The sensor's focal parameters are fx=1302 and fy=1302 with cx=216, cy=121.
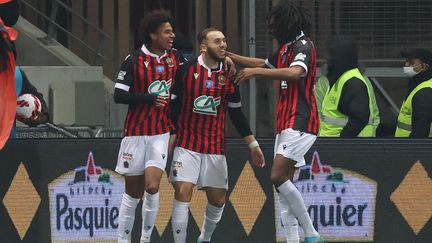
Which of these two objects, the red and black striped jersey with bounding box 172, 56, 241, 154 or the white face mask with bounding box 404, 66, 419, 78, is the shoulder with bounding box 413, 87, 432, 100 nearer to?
the white face mask with bounding box 404, 66, 419, 78

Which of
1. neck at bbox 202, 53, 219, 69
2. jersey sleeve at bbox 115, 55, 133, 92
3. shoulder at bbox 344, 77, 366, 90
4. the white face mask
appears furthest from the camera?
the white face mask

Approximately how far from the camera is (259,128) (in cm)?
1491

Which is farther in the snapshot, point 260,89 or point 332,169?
point 260,89

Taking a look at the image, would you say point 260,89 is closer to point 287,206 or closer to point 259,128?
point 259,128

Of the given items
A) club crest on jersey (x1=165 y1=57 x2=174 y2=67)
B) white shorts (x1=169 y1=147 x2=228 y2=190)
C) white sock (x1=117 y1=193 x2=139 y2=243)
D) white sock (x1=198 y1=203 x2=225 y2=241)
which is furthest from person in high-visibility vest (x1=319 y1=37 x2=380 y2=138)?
white sock (x1=117 y1=193 x2=139 y2=243)

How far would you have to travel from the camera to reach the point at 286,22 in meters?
10.9

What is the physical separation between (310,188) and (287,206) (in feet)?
3.89

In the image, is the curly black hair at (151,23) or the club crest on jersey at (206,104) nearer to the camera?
the club crest on jersey at (206,104)

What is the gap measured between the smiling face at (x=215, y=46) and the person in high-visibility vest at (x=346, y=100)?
1738mm

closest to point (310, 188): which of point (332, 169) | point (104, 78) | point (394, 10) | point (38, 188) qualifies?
point (332, 169)

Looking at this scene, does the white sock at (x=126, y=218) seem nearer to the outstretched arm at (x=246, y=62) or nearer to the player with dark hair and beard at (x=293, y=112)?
the player with dark hair and beard at (x=293, y=112)

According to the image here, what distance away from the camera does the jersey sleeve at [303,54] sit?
1068 cm

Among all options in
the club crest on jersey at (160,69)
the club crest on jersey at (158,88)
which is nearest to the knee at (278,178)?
the club crest on jersey at (158,88)

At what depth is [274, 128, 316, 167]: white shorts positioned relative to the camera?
1072 cm
